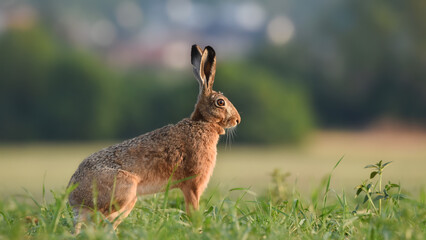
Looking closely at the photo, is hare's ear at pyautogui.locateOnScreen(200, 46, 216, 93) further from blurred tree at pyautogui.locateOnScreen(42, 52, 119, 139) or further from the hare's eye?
blurred tree at pyautogui.locateOnScreen(42, 52, 119, 139)

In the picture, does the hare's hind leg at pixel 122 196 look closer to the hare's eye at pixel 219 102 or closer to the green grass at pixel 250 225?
the green grass at pixel 250 225

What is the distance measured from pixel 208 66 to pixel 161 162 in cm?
127

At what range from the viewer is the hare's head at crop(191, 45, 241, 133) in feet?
20.2

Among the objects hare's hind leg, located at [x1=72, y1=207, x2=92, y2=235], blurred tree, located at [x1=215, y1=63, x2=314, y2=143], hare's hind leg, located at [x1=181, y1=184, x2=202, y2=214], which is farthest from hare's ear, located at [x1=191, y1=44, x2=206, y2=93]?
blurred tree, located at [x1=215, y1=63, x2=314, y2=143]

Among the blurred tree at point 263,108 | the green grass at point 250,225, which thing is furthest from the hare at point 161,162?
the blurred tree at point 263,108

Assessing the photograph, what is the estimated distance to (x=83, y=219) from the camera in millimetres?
5402

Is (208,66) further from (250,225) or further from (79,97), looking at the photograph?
(79,97)

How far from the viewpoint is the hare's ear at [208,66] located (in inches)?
241

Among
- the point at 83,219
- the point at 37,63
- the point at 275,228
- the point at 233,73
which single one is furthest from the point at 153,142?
the point at 37,63

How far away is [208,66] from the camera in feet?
20.4

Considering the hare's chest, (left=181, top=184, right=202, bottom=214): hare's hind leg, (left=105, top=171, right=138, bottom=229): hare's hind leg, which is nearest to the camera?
(left=105, top=171, right=138, bottom=229): hare's hind leg

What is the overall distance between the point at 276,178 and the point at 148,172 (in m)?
2.52

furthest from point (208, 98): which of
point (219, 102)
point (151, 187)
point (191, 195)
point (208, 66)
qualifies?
point (151, 187)

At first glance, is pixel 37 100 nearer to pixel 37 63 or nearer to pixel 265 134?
pixel 37 63
